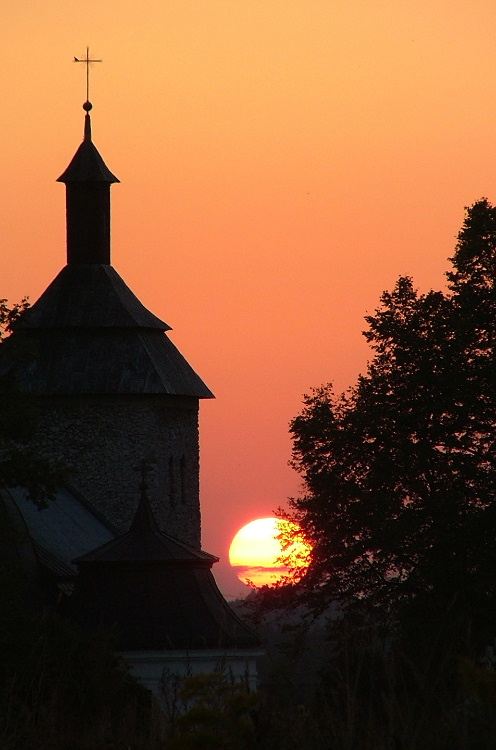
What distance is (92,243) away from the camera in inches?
1662

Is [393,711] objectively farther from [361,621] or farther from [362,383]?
[362,383]

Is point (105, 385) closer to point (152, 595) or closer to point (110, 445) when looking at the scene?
point (110, 445)

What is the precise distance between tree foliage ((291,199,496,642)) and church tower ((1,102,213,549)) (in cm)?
731

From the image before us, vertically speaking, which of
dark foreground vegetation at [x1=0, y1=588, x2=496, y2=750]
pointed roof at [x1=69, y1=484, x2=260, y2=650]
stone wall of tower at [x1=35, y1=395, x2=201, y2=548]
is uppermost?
stone wall of tower at [x1=35, y1=395, x2=201, y2=548]

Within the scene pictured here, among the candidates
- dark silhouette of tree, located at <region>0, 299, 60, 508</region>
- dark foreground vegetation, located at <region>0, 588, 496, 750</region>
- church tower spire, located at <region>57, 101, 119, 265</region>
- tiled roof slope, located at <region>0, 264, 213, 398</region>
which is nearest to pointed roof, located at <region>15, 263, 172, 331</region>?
tiled roof slope, located at <region>0, 264, 213, 398</region>

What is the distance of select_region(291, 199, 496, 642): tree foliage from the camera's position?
1148 inches

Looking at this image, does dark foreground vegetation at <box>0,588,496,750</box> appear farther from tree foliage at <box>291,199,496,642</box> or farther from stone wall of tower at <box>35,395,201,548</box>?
stone wall of tower at <box>35,395,201,548</box>

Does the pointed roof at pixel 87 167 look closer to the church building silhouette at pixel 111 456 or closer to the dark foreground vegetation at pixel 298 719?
the church building silhouette at pixel 111 456

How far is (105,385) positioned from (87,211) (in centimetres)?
708

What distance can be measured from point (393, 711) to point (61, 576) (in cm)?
2453

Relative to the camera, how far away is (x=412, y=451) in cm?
3091

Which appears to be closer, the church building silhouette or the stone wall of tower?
the church building silhouette

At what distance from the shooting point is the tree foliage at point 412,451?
95.7 ft

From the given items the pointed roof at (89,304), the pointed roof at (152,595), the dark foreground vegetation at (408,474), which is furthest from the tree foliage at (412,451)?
the pointed roof at (89,304)
